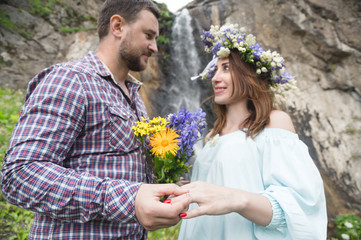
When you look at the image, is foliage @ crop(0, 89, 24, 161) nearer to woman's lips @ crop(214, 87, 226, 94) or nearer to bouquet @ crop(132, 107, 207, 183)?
bouquet @ crop(132, 107, 207, 183)

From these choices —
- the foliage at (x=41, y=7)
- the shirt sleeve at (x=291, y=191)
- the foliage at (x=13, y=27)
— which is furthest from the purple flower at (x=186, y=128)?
the foliage at (x=41, y=7)

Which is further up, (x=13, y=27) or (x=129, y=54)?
(x=13, y=27)

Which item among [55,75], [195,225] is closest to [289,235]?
[195,225]

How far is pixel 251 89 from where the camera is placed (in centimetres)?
210

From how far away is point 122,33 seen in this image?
182 centimetres

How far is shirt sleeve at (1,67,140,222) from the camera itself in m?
1.08

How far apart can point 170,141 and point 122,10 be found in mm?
1109

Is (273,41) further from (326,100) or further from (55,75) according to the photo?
(55,75)

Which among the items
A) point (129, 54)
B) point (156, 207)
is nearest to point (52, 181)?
point (156, 207)

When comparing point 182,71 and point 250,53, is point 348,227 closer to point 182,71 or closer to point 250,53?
point 250,53

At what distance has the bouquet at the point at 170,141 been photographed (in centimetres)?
137

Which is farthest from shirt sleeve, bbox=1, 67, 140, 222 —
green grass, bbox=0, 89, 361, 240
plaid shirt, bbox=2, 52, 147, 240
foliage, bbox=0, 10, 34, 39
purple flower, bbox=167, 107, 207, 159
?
foliage, bbox=0, 10, 34, 39

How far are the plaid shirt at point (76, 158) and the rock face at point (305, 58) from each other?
20.4 ft

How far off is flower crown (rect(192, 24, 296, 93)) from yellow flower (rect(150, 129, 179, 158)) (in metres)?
1.05
